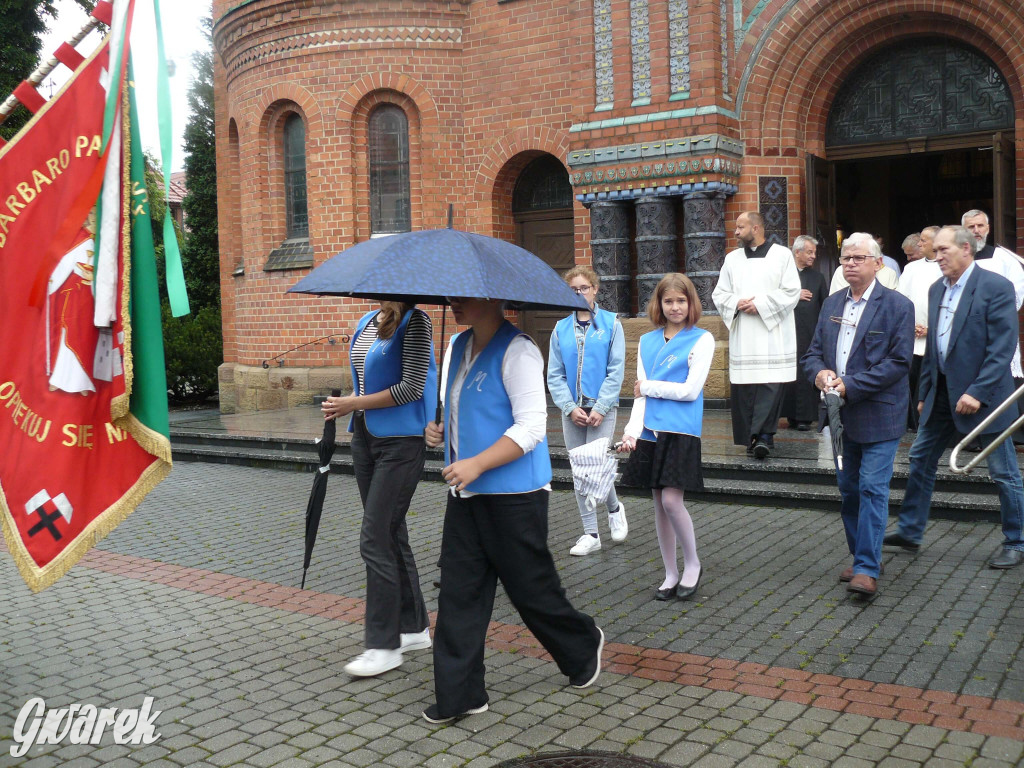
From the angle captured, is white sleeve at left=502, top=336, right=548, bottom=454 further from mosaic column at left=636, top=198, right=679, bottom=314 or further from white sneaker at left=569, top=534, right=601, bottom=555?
mosaic column at left=636, top=198, right=679, bottom=314

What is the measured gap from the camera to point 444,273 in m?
4.06

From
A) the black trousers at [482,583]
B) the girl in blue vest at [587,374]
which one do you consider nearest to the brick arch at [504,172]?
the girl in blue vest at [587,374]

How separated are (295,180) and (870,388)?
13171 mm

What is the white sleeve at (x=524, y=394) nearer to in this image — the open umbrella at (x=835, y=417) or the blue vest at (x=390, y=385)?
the blue vest at (x=390, y=385)

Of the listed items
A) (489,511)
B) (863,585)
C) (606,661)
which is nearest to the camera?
(489,511)

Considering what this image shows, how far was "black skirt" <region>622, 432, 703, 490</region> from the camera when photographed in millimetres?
5988

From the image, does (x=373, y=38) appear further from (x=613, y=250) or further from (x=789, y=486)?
(x=789, y=486)

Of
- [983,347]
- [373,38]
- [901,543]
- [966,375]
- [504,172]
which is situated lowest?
[901,543]

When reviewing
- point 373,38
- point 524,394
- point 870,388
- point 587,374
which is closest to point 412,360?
point 524,394

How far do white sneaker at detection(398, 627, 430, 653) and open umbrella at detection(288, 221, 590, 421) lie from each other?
185cm

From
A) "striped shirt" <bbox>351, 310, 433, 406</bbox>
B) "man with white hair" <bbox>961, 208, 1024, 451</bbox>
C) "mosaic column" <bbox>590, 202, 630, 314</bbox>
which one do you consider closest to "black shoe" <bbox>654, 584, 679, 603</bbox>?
"striped shirt" <bbox>351, 310, 433, 406</bbox>

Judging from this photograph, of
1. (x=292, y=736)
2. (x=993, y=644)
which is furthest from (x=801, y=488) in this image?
(x=292, y=736)

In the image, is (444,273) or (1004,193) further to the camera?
(1004,193)

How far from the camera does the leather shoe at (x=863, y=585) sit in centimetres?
580
